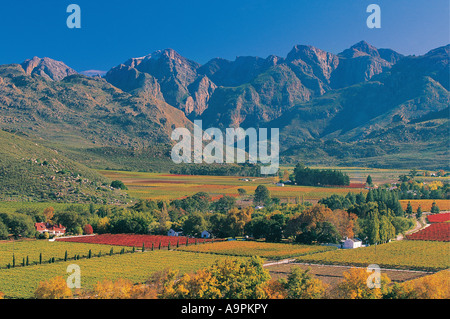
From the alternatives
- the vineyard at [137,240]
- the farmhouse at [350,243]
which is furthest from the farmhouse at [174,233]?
the farmhouse at [350,243]

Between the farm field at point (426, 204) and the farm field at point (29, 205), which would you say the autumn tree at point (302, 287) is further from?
the farm field at point (426, 204)

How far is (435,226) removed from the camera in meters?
86.6

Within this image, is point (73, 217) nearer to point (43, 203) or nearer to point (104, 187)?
point (43, 203)

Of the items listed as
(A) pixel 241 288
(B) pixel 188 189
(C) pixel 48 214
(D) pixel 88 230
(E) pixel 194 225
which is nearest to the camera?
(A) pixel 241 288

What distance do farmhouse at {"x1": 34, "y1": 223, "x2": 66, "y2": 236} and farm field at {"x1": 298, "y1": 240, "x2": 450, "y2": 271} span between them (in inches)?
1755

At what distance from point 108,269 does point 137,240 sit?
75.6 ft

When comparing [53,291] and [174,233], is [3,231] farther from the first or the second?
[53,291]

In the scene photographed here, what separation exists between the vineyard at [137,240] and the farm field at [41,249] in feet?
9.49

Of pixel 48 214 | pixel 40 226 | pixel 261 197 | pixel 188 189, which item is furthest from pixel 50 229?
pixel 188 189

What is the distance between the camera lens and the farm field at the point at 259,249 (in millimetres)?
63562

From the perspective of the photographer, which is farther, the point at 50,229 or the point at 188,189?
the point at 188,189

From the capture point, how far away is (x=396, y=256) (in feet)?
200

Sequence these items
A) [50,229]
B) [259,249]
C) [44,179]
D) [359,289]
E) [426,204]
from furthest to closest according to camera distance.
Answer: [44,179], [426,204], [50,229], [259,249], [359,289]
